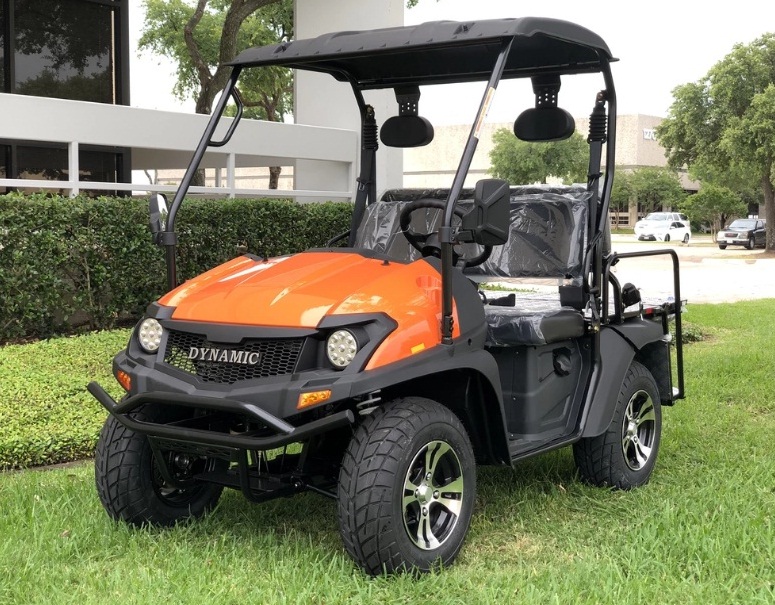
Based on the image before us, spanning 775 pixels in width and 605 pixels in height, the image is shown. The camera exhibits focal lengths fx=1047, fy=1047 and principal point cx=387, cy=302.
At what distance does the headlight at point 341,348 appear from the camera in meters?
3.75

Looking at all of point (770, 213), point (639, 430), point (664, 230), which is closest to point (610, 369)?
point (639, 430)

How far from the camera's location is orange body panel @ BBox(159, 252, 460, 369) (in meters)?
3.85

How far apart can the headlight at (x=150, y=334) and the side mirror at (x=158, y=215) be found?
37 centimetres

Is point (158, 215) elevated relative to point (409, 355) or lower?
elevated

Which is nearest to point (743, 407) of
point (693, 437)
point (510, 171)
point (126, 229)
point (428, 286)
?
point (693, 437)

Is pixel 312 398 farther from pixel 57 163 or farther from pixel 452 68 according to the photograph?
pixel 57 163

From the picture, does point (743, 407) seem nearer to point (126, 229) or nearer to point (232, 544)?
point (232, 544)

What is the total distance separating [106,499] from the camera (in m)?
4.36

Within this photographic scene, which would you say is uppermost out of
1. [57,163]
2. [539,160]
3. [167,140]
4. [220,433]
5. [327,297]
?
[539,160]

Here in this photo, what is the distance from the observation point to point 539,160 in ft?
185

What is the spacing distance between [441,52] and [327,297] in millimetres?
1698

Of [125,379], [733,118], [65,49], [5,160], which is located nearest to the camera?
[125,379]

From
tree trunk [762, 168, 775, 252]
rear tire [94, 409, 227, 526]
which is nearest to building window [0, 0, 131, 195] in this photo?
rear tire [94, 409, 227, 526]

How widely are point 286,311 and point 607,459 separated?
193cm
